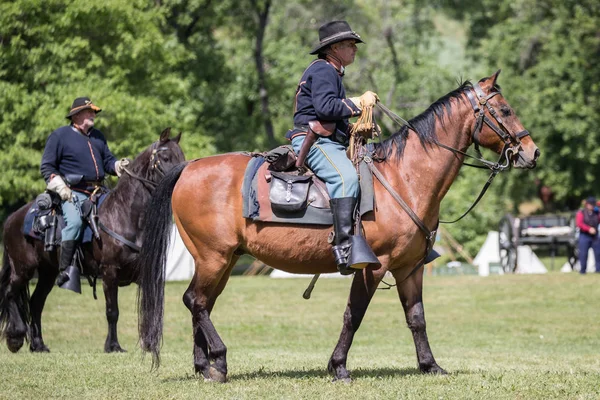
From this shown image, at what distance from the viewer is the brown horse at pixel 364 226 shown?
29.7ft

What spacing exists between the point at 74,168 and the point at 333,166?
518 centimetres

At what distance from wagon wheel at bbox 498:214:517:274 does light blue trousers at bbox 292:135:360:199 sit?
900 inches

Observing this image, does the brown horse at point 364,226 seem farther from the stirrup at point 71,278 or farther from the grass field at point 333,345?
the stirrup at point 71,278

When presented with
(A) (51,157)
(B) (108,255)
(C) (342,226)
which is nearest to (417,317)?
(C) (342,226)

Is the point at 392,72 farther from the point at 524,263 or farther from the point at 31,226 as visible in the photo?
the point at 31,226

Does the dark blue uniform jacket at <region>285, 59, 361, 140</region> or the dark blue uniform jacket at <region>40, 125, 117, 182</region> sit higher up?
the dark blue uniform jacket at <region>285, 59, 361, 140</region>

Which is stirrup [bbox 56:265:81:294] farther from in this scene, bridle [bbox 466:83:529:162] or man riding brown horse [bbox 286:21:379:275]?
bridle [bbox 466:83:529:162]

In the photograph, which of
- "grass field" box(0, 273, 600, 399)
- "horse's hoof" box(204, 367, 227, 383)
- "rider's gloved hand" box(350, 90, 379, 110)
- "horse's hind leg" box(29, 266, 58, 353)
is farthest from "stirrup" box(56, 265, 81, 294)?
"rider's gloved hand" box(350, 90, 379, 110)

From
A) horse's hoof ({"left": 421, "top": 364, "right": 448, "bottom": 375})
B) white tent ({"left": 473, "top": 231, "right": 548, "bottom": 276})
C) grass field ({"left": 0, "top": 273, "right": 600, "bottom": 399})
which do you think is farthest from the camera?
white tent ({"left": 473, "top": 231, "right": 548, "bottom": 276})

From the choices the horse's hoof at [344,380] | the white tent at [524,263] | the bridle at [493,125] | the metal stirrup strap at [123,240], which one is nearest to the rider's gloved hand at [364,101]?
the bridle at [493,125]

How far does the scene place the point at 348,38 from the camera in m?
9.05

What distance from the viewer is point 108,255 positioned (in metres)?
12.7

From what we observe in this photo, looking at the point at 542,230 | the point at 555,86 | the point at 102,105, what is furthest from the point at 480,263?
the point at 102,105

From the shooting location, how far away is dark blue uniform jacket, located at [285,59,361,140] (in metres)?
8.82
